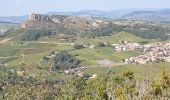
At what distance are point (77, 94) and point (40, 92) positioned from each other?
597 inches

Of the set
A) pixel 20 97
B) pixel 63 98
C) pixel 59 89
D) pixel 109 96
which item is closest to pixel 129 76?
pixel 109 96

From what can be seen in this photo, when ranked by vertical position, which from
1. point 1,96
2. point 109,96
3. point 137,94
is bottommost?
point 1,96

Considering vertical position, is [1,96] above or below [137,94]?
below

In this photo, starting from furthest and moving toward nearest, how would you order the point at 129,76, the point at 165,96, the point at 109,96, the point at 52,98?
the point at 52,98, the point at 129,76, the point at 109,96, the point at 165,96

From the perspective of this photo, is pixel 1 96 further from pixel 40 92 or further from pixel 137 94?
pixel 137 94

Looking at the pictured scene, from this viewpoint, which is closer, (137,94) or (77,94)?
(137,94)

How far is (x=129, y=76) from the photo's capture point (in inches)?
4321

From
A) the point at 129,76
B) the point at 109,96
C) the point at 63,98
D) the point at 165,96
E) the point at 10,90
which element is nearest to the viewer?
the point at 165,96

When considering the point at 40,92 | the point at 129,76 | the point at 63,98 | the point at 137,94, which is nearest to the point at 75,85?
the point at 40,92

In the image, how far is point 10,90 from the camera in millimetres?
157500

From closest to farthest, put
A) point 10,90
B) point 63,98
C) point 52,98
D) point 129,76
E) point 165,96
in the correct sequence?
point 165,96 < point 129,76 < point 63,98 < point 52,98 < point 10,90

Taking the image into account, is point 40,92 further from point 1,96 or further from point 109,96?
point 109,96

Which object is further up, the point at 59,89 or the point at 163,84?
the point at 163,84

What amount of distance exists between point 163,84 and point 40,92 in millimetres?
82847
